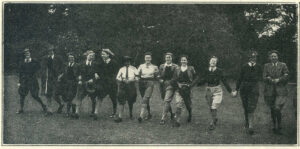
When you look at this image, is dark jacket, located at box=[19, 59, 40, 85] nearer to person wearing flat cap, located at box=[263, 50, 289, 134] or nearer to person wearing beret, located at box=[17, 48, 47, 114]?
person wearing beret, located at box=[17, 48, 47, 114]

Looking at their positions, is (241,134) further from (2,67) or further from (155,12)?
(155,12)

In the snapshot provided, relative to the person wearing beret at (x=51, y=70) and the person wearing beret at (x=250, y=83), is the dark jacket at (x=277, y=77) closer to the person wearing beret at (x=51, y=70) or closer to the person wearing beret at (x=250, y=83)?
the person wearing beret at (x=250, y=83)

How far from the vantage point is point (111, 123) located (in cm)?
717

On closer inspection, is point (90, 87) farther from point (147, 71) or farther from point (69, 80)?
point (147, 71)

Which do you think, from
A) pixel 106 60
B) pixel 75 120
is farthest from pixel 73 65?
pixel 75 120

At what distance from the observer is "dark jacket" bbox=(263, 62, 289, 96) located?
6250mm

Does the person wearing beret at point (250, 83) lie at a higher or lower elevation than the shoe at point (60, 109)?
higher

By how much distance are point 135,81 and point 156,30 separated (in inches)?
248

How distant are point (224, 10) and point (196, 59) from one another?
2.28m

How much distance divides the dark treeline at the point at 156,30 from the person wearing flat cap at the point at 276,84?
0.68 meters

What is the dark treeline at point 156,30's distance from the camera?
7.45 m

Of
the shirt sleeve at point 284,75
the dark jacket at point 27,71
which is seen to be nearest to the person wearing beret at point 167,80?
the shirt sleeve at point 284,75

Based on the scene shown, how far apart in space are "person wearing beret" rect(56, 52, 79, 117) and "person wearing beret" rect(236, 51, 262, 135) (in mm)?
3718

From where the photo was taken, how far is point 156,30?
1351 cm
